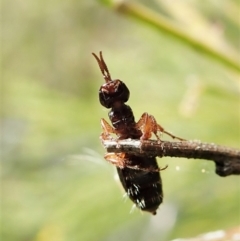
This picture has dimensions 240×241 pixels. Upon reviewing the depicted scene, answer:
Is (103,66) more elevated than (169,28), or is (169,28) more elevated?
(169,28)

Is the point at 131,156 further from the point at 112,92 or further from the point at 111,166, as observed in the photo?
the point at 111,166

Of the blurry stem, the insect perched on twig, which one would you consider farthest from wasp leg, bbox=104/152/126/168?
the blurry stem

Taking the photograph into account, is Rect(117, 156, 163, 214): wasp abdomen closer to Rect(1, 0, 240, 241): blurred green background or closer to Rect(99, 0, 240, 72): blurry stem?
Rect(1, 0, 240, 241): blurred green background

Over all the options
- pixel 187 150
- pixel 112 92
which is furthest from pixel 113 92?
pixel 187 150

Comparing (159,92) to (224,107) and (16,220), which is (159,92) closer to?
(224,107)

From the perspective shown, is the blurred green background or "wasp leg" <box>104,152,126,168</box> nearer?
"wasp leg" <box>104,152,126,168</box>

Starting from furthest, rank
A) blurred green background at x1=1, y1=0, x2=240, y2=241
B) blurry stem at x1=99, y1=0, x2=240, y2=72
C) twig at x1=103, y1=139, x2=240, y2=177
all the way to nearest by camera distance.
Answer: blurred green background at x1=1, y1=0, x2=240, y2=241
blurry stem at x1=99, y1=0, x2=240, y2=72
twig at x1=103, y1=139, x2=240, y2=177

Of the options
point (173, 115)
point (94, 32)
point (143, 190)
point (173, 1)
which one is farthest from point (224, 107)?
point (94, 32)
